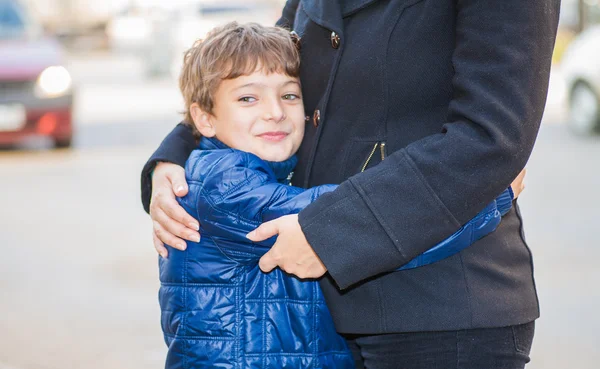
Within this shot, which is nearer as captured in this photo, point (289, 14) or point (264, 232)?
point (264, 232)

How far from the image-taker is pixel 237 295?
1.95 m

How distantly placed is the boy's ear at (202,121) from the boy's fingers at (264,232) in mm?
474

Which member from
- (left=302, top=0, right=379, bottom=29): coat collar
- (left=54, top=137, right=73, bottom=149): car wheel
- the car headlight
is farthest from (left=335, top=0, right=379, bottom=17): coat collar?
(left=54, top=137, right=73, bottom=149): car wheel

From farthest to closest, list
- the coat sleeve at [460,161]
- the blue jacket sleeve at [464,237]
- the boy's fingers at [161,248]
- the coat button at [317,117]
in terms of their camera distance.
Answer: the boy's fingers at [161,248]
the coat button at [317,117]
the blue jacket sleeve at [464,237]
the coat sleeve at [460,161]

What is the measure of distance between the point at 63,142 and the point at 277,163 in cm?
920

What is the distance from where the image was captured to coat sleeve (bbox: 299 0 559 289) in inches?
63.4

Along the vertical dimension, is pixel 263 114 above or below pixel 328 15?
below

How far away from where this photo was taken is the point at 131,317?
5090 millimetres

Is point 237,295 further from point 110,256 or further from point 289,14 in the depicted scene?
point 110,256

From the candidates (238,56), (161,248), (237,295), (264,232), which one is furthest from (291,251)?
(238,56)

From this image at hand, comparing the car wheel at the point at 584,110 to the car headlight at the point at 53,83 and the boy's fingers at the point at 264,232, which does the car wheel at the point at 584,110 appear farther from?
the boy's fingers at the point at 264,232

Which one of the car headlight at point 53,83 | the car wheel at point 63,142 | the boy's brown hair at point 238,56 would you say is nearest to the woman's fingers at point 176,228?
the boy's brown hair at point 238,56

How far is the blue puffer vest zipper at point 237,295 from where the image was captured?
1.89m

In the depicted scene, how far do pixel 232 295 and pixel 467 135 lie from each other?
2.13 feet
